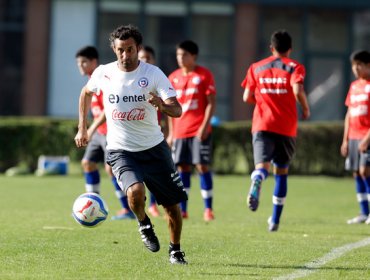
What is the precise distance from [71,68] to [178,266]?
22895mm

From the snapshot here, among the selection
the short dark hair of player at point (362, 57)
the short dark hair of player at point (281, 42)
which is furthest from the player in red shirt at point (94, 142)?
the short dark hair of player at point (362, 57)

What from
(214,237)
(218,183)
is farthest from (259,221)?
(218,183)

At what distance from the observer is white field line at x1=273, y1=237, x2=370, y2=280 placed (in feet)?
26.5

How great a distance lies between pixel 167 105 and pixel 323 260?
206 centimetres

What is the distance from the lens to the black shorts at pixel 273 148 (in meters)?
11.5

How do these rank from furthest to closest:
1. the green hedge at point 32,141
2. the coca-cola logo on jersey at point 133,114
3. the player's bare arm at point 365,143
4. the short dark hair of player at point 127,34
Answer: the green hedge at point 32,141 < the player's bare arm at point 365,143 < the coca-cola logo on jersey at point 133,114 < the short dark hair of player at point 127,34

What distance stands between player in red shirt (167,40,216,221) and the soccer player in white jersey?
14.4 feet

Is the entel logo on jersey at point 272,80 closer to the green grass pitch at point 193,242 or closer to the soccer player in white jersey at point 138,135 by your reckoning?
the green grass pitch at point 193,242

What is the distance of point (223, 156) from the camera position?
21.9m

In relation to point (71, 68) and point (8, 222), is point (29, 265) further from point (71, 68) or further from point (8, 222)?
point (71, 68)

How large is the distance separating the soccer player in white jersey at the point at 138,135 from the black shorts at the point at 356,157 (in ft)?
16.5

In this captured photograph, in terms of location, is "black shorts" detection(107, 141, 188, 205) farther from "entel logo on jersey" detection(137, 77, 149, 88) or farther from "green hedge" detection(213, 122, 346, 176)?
"green hedge" detection(213, 122, 346, 176)

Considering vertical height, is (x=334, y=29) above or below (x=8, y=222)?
above

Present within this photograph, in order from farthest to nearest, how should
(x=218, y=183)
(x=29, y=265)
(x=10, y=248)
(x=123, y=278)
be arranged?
1. (x=218, y=183)
2. (x=10, y=248)
3. (x=29, y=265)
4. (x=123, y=278)
